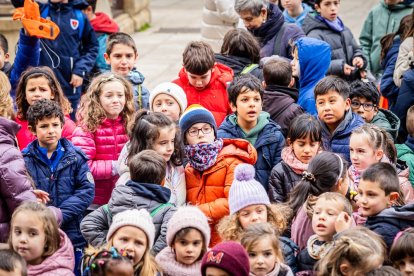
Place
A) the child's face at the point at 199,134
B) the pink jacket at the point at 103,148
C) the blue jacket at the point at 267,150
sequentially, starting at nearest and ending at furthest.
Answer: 1. the child's face at the point at 199,134
2. the blue jacket at the point at 267,150
3. the pink jacket at the point at 103,148

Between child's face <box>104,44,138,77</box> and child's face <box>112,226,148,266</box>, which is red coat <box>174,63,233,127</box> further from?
child's face <box>112,226,148,266</box>

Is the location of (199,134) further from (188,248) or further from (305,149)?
(188,248)

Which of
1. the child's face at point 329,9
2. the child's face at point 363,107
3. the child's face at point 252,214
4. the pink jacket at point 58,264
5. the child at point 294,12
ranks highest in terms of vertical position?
the child's face at point 329,9

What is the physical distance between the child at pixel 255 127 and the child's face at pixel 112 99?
91cm

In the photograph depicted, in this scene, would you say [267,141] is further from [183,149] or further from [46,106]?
[46,106]

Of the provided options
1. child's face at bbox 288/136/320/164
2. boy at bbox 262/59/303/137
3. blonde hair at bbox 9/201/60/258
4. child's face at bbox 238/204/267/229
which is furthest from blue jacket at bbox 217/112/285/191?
blonde hair at bbox 9/201/60/258

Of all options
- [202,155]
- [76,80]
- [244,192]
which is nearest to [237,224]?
[244,192]

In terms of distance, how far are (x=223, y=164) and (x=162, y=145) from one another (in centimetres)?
51

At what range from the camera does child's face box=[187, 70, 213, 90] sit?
9.16m

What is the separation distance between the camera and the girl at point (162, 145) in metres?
7.82

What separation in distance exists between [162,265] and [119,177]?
178 centimetres

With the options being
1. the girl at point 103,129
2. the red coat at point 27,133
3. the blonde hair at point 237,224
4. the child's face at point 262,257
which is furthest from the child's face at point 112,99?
the child's face at point 262,257

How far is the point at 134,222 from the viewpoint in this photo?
6.59 metres

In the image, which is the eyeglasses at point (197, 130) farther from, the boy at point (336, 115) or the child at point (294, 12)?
the child at point (294, 12)
